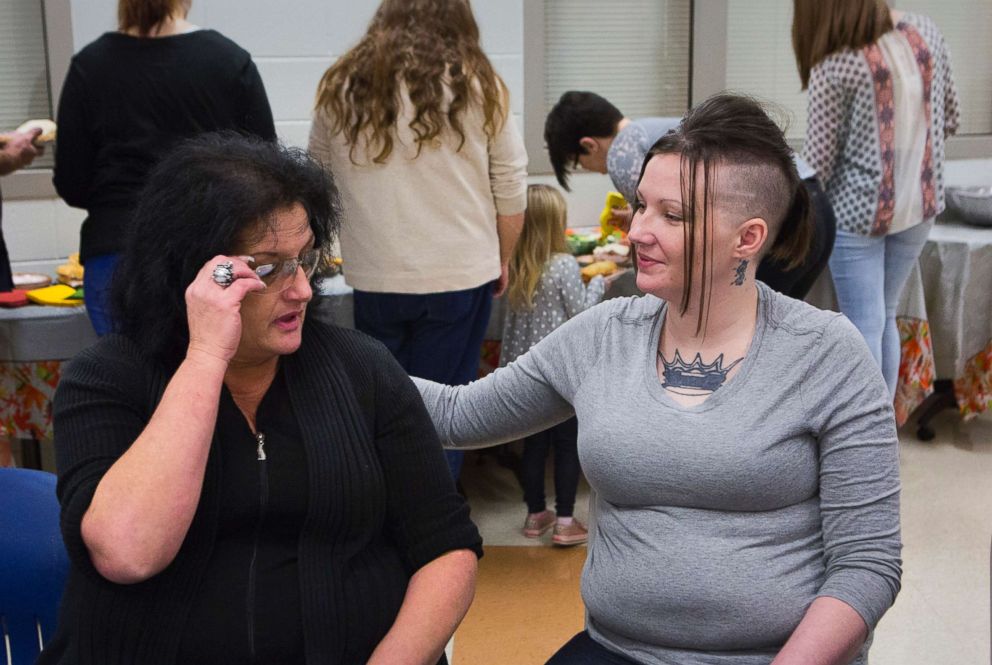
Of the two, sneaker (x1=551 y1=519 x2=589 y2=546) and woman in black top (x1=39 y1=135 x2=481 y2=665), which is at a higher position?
woman in black top (x1=39 y1=135 x2=481 y2=665)

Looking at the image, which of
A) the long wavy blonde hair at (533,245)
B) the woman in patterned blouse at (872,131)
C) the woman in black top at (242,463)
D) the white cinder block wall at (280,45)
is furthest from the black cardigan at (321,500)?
the white cinder block wall at (280,45)

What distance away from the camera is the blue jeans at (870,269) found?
10.8 ft

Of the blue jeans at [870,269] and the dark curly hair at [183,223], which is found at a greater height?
the dark curly hair at [183,223]

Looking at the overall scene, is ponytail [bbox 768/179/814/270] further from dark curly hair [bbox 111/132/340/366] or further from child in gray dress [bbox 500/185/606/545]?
child in gray dress [bbox 500/185/606/545]

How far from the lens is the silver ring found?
1.38 metres

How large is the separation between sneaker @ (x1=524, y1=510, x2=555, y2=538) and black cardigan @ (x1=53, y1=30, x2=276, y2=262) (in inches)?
51.0

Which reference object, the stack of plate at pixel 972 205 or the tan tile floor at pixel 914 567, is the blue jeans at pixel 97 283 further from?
the stack of plate at pixel 972 205

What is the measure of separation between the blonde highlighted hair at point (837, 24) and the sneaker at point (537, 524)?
1.40 meters

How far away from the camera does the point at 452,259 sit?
9.41ft

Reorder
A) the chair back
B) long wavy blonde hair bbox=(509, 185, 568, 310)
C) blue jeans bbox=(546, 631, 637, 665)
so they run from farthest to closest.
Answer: long wavy blonde hair bbox=(509, 185, 568, 310)
blue jeans bbox=(546, 631, 637, 665)
the chair back

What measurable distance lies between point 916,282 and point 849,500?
8.09ft

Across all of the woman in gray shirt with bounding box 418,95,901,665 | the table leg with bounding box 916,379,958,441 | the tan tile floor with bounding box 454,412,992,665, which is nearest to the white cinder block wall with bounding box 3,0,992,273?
the tan tile floor with bounding box 454,412,992,665

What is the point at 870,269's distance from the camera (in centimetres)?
331

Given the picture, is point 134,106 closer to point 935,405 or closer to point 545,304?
point 545,304
